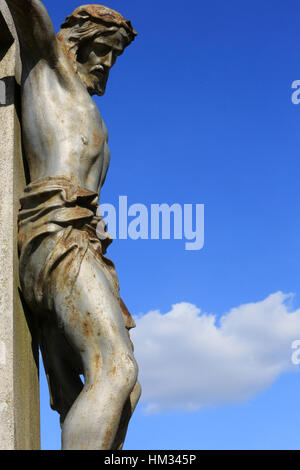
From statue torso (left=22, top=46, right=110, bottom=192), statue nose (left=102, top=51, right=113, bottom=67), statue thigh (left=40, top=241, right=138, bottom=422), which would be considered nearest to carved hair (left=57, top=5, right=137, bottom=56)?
statue nose (left=102, top=51, right=113, bottom=67)

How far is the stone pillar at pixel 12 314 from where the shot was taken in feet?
23.1

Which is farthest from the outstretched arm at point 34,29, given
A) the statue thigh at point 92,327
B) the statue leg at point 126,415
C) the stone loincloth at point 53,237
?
the statue leg at point 126,415

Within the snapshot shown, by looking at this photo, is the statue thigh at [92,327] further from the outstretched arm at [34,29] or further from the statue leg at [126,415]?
the outstretched arm at [34,29]

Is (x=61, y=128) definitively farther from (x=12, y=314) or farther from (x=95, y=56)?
(x=12, y=314)

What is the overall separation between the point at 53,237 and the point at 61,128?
3.32 feet

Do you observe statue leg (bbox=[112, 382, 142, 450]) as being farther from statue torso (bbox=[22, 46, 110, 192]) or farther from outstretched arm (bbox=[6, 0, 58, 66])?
outstretched arm (bbox=[6, 0, 58, 66])

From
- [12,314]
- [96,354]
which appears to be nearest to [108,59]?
[12,314]

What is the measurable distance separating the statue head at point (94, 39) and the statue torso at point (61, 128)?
1.14 feet

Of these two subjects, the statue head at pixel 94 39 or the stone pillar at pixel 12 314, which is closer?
the stone pillar at pixel 12 314

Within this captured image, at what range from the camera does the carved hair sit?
8.21m

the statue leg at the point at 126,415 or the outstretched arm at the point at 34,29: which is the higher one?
the outstretched arm at the point at 34,29

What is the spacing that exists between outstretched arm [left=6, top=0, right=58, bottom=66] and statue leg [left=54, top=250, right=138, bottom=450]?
1802 mm
